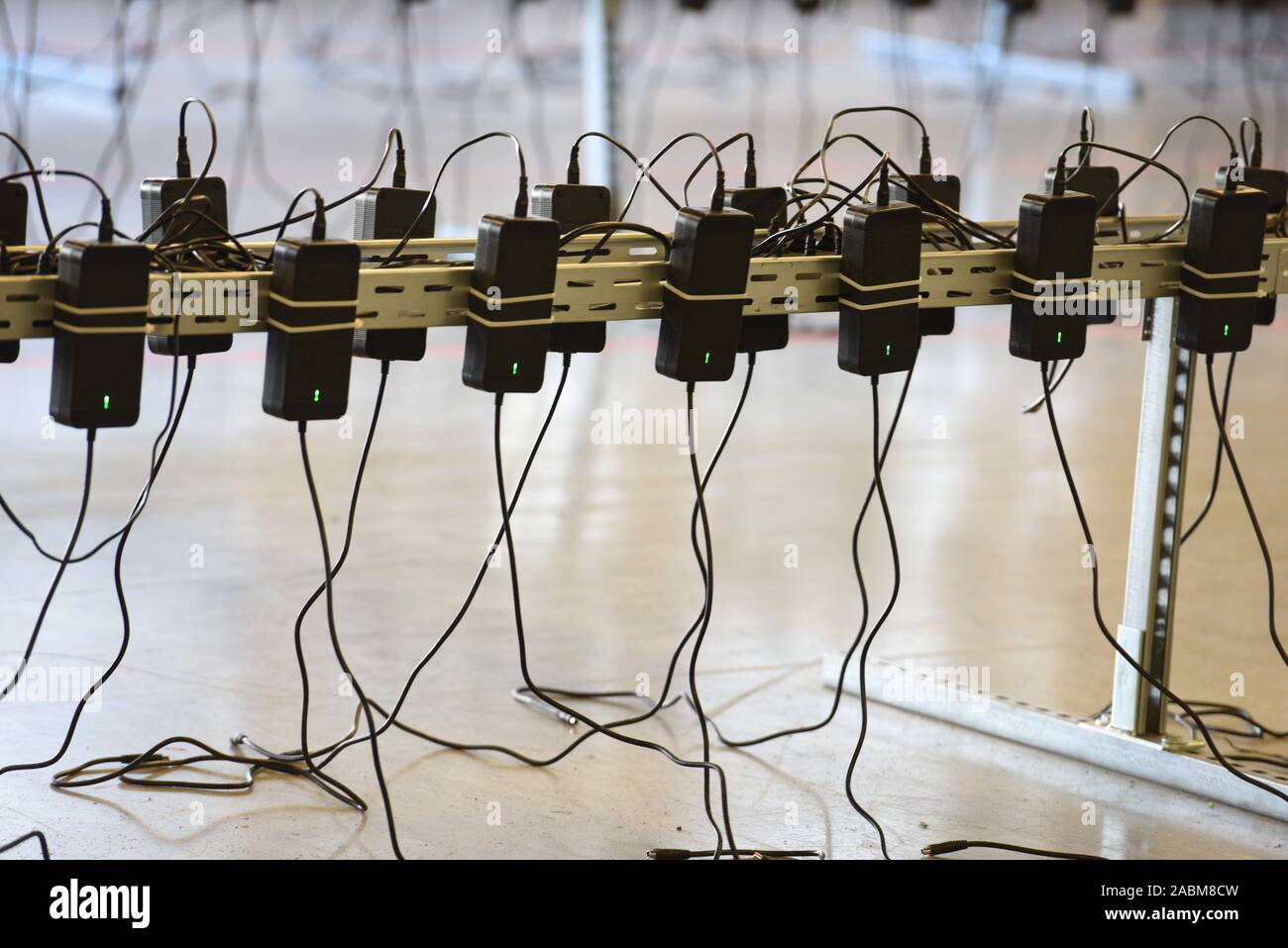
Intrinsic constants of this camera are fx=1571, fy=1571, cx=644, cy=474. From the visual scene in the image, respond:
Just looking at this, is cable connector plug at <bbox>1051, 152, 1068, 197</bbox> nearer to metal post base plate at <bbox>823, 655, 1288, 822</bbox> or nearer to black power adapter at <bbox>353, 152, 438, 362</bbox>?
black power adapter at <bbox>353, 152, 438, 362</bbox>

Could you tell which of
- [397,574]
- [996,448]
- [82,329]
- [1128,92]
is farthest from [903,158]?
[82,329]

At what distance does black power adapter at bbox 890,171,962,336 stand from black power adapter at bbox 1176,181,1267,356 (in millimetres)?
283

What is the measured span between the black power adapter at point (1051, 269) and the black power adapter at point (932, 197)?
0.11m

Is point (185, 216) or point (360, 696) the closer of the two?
point (185, 216)

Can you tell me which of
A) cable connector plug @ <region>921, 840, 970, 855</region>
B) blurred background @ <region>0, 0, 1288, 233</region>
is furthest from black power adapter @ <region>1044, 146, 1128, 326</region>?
blurred background @ <region>0, 0, 1288, 233</region>

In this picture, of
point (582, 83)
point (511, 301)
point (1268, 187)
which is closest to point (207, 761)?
point (511, 301)

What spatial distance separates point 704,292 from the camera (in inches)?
66.7

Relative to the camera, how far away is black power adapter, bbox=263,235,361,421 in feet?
5.07

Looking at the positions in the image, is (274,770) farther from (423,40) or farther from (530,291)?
(423,40)

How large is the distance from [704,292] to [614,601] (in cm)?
120

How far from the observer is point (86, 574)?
109 inches

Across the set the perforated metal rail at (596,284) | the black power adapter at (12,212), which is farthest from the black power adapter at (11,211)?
the perforated metal rail at (596,284)

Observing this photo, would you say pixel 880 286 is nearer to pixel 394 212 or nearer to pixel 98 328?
pixel 394 212

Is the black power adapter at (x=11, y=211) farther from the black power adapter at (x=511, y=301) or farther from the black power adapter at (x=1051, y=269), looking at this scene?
the black power adapter at (x=1051, y=269)
